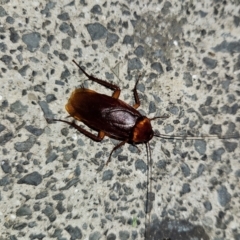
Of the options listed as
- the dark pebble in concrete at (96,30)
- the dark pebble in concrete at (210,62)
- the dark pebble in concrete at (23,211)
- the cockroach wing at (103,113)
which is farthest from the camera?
the dark pebble in concrete at (210,62)

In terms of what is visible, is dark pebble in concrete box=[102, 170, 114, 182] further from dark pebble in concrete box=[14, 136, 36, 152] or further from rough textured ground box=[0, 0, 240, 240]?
dark pebble in concrete box=[14, 136, 36, 152]

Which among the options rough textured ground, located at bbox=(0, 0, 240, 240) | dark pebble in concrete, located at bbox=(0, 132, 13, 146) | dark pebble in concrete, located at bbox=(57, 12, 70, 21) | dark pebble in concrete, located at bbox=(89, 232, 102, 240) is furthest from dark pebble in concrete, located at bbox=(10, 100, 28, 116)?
dark pebble in concrete, located at bbox=(89, 232, 102, 240)

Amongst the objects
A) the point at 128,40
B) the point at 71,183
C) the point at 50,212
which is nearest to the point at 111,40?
the point at 128,40

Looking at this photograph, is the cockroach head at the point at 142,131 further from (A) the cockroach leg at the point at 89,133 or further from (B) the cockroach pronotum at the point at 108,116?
(A) the cockroach leg at the point at 89,133

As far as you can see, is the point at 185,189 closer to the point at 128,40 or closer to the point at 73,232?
the point at 73,232

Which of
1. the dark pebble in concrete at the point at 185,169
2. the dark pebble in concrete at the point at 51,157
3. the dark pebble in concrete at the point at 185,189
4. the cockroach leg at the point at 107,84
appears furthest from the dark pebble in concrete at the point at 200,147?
the dark pebble in concrete at the point at 51,157

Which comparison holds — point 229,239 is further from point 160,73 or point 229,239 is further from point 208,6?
point 208,6
